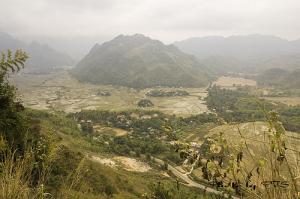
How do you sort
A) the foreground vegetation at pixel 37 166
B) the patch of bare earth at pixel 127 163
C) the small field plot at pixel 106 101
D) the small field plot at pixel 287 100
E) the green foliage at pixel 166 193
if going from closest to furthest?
1. the foreground vegetation at pixel 37 166
2. the green foliage at pixel 166 193
3. the patch of bare earth at pixel 127 163
4. the small field plot at pixel 106 101
5. the small field plot at pixel 287 100

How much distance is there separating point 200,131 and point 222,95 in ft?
212

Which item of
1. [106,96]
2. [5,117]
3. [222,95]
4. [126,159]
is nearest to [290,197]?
[5,117]

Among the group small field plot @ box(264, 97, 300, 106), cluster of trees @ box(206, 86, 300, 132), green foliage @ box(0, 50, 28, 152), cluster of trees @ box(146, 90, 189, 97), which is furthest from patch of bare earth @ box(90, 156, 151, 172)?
cluster of trees @ box(146, 90, 189, 97)

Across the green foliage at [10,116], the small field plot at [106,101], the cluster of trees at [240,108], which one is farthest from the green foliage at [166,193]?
the small field plot at [106,101]

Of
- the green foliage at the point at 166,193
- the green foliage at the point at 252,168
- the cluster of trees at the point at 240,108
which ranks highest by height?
the green foliage at the point at 252,168

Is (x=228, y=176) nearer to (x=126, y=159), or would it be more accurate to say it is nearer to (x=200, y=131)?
(x=126, y=159)

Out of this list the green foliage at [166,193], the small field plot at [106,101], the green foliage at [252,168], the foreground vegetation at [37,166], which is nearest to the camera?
the green foliage at [252,168]

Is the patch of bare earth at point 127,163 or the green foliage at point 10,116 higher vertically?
the green foliage at point 10,116

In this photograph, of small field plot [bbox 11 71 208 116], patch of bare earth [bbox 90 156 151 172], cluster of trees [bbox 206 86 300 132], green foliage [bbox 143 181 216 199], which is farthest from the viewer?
small field plot [bbox 11 71 208 116]

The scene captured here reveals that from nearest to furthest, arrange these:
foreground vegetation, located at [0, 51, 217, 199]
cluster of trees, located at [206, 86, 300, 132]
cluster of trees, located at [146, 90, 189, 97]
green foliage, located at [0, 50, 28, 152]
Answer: foreground vegetation, located at [0, 51, 217, 199]
green foliage, located at [0, 50, 28, 152]
cluster of trees, located at [206, 86, 300, 132]
cluster of trees, located at [146, 90, 189, 97]

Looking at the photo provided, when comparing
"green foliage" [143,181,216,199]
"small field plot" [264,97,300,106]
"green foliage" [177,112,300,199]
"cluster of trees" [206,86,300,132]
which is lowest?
"small field plot" [264,97,300,106]

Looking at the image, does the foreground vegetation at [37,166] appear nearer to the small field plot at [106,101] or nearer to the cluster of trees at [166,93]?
the small field plot at [106,101]

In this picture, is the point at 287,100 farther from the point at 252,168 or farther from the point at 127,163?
the point at 252,168

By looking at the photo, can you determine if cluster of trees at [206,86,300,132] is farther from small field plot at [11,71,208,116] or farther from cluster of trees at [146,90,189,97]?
cluster of trees at [146,90,189,97]
